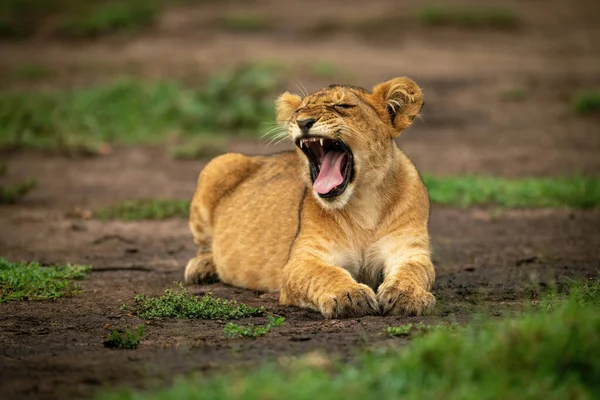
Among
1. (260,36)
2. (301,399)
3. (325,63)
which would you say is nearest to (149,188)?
(325,63)

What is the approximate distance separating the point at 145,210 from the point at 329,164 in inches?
164

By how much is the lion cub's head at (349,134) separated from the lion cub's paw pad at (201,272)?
153cm

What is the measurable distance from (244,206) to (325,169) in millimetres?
1429

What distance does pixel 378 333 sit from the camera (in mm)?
5102

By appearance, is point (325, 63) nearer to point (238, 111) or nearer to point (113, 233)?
point (238, 111)

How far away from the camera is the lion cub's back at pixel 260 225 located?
7016 mm

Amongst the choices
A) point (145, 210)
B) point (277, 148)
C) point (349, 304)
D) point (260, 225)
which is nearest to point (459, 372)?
point (349, 304)

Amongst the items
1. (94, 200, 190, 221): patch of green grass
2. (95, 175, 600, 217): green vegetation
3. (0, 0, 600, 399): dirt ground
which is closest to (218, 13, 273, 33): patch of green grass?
(0, 0, 600, 399): dirt ground

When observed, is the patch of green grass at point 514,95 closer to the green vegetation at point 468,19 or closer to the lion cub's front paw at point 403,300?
the green vegetation at point 468,19

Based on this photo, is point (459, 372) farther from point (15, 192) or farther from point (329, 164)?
point (15, 192)

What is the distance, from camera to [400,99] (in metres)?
6.37

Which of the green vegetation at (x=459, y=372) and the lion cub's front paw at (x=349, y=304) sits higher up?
the green vegetation at (x=459, y=372)

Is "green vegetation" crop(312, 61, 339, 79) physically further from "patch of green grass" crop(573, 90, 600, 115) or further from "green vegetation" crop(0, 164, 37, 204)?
"green vegetation" crop(0, 164, 37, 204)

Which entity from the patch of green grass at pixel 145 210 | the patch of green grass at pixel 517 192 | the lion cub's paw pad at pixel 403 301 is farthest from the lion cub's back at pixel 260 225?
the patch of green grass at pixel 517 192
